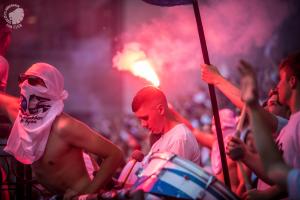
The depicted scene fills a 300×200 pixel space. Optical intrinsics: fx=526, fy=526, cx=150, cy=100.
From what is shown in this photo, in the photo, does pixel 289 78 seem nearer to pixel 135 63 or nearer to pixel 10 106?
pixel 10 106

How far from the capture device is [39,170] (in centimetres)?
525

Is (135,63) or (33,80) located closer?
(33,80)

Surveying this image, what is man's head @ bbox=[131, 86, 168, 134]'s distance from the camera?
5.91 m

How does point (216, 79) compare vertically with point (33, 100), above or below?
above

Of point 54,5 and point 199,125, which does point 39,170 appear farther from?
point 54,5

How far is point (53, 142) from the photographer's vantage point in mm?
5176

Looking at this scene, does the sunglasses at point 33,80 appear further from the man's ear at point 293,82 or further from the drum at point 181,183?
the man's ear at point 293,82

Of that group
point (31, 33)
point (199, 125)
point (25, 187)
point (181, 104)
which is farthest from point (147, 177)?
point (31, 33)

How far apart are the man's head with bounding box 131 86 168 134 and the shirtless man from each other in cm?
85

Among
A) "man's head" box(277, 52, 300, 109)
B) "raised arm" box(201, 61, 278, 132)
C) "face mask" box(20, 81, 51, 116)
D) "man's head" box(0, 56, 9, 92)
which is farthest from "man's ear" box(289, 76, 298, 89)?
"man's head" box(0, 56, 9, 92)

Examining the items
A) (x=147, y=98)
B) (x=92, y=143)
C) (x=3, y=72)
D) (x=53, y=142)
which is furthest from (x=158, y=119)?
Result: (x=3, y=72)

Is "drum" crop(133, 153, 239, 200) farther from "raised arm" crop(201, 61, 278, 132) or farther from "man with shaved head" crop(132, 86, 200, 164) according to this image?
"man with shaved head" crop(132, 86, 200, 164)

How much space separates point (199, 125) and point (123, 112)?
6.38m

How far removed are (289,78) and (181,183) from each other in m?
1.38
